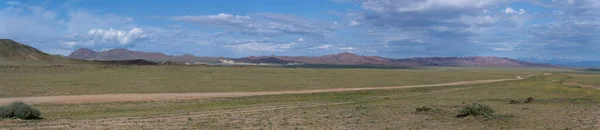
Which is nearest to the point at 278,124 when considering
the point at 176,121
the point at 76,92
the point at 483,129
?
the point at 176,121

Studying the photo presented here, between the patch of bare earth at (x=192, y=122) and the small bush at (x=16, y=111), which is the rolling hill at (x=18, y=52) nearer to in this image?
the small bush at (x=16, y=111)

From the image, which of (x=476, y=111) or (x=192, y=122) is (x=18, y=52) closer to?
(x=192, y=122)

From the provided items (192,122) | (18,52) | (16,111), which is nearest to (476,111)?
(192,122)

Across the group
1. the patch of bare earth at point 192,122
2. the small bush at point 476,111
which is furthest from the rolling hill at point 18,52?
the small bush at point 476,111

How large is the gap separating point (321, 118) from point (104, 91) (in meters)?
25.2

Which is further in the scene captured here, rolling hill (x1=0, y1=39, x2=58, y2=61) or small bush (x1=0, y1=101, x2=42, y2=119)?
rolling hill (x1=0, y1=39, x2=58, y2=61)

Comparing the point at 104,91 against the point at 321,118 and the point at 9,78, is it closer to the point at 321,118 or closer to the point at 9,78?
the point at 9,78

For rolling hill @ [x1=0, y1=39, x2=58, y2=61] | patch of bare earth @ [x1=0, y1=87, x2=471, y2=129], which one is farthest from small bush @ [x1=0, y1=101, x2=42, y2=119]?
rolling hill @ [x1=0, y1=39, x2=58, y2=61]

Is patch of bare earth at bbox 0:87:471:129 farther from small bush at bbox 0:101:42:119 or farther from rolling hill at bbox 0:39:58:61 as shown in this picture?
rolling hill at bbox 0:39:58:61

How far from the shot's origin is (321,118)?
2314 cm

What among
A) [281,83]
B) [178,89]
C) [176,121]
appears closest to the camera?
[176,121]

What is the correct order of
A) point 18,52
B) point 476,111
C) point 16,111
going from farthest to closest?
1. point 18,52
2. point 476,111
3. point 16,111

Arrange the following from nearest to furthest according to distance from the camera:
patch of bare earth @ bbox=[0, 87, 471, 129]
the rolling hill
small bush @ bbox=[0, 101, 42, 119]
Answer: patch of bare earth @ bbox=[0, 87, 471, 129]
small bush @ bbox=[0, 101, 42, 119]
the rolling hill

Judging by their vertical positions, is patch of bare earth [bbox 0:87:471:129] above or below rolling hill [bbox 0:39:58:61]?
below
